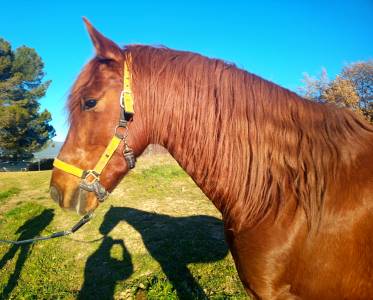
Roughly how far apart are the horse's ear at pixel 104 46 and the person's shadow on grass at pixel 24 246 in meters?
4.53

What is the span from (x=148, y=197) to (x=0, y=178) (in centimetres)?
1006

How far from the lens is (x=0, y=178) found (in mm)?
15391

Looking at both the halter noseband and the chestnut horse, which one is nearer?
the chestnut horse

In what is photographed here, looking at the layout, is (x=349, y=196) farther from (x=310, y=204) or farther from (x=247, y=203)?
(x=247, y=203)

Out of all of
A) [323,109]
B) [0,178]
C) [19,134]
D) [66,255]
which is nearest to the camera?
[323,109]

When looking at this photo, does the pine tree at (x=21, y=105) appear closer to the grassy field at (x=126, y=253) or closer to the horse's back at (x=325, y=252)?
the grassy field at (x=126, y=253)

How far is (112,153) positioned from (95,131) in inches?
7.9

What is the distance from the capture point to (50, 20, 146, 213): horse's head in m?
2.16

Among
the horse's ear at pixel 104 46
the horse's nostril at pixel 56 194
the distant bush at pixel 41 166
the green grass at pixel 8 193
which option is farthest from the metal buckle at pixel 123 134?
the distant bush at pixel 41 166

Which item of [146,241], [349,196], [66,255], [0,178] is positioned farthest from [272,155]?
[0,178]

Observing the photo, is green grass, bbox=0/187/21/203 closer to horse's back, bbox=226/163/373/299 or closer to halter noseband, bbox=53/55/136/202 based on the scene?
halter noseband, bbox=53/55/136/202

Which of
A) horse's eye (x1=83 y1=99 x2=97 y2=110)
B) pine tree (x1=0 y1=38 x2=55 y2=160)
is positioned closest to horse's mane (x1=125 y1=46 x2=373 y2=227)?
horse's eye (x1=83 y1=99 x2=97 y2=110)

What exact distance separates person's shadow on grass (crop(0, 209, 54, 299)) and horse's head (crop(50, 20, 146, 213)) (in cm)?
375

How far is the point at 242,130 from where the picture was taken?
2096 mm
